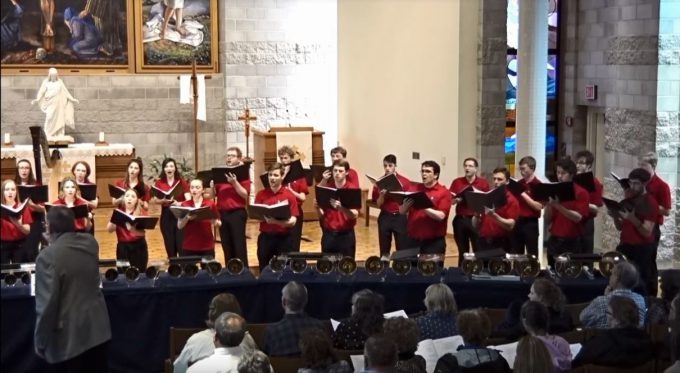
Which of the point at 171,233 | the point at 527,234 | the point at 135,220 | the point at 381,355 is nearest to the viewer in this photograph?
the point at 381,355

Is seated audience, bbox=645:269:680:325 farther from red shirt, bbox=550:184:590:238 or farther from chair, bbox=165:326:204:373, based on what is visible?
chair, bbox=165:326:204:373

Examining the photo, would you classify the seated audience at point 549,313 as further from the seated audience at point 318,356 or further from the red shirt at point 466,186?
the red shirt at point 466,186

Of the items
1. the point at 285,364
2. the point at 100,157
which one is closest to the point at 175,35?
the point at 100,157

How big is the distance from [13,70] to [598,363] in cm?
1217

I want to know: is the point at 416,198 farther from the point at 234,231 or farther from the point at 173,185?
the point at 173,185

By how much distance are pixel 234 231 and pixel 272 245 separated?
0.85m

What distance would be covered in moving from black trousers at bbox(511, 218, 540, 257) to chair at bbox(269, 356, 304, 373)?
4516 mm

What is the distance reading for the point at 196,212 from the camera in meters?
9.18

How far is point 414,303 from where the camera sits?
27.5 ft

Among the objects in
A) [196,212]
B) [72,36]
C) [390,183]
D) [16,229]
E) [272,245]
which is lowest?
[272,245]

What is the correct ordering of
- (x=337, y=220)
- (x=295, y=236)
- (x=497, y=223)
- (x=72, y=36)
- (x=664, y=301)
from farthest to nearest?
(x=72, y=36) → (x=295, y=236) → (x=337, y=220) → (x=497, y=223) → (x=664, y=301)

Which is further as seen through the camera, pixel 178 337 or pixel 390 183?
pixel 390 183

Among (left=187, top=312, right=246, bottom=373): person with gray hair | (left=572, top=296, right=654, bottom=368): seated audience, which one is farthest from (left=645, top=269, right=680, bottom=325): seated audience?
(left=187, top=312, right=246, bottom=373): person with gray hair

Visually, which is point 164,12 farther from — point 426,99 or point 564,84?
point 564,84
